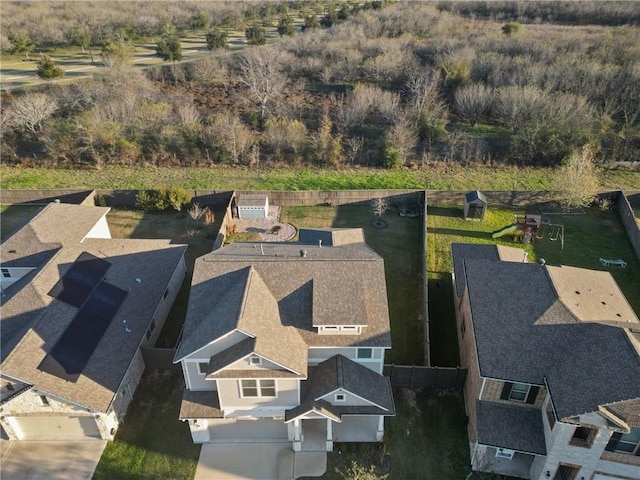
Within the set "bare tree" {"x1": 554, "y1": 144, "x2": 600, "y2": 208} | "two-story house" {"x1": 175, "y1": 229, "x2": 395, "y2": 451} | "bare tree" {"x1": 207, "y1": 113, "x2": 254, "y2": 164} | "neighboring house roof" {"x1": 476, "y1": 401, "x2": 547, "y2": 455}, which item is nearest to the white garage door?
"two-story house" {"x1": 175, "y1": 229, "x2": 395, "y2": 451}

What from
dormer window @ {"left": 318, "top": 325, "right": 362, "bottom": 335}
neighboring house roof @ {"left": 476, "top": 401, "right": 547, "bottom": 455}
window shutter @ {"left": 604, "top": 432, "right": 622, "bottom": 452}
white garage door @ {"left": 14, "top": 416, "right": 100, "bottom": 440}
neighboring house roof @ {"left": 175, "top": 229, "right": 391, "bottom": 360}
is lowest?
white garage door @ {"left": 14, "top": 416, "right": 100, "bottom": 440}

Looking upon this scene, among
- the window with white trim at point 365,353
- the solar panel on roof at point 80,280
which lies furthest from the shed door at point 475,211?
the solar panel on roof at point 80,280

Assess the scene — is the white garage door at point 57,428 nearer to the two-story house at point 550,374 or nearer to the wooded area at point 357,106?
the two-story house at point 550,374

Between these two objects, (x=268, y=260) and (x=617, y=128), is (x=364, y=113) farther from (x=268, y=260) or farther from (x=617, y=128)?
(x=268, y=260)

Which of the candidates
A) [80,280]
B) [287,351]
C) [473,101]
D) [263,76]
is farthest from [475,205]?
[263,76]

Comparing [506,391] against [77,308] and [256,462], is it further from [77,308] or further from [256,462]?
[77,308]

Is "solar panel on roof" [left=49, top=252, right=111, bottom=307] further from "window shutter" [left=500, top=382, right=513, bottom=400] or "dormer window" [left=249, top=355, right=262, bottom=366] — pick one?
"window shutter" [left=500, top=382, right=513, bottom=400]
